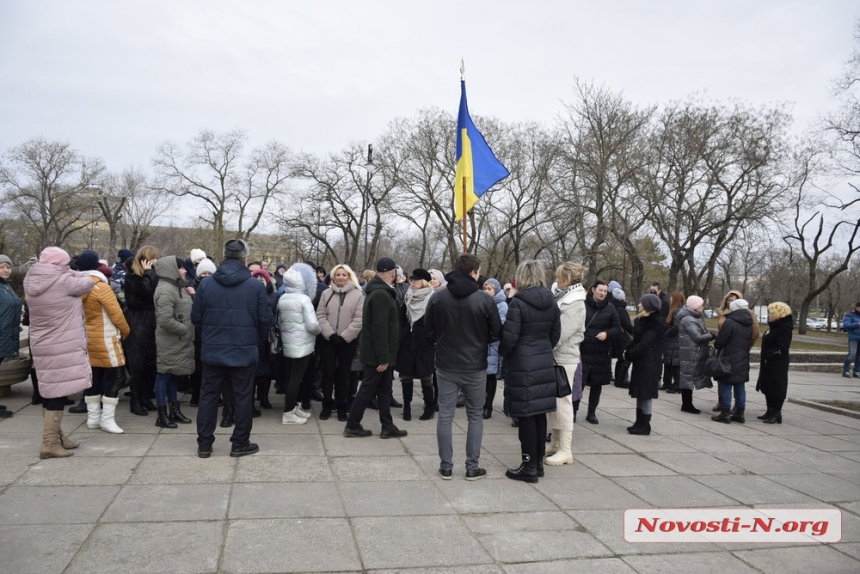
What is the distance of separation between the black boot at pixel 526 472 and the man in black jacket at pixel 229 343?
2.43 meters

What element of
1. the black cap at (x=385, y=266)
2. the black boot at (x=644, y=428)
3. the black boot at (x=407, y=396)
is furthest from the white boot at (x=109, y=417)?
the black boot at (x=644, y=428)

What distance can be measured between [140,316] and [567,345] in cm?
463

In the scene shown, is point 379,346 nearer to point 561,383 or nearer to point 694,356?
point 561,383

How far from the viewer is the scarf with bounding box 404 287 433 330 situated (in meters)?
7.45

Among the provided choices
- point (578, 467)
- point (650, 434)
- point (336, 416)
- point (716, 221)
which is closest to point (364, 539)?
point (578, 467)

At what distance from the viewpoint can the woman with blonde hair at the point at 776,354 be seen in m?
7.95

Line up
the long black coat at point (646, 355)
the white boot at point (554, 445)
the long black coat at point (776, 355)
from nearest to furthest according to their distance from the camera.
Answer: the white boot at point (554, 445) < the long black coat at point (646, 355) < the long black coat at point (776, 355)

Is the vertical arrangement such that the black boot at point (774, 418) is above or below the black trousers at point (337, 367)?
below

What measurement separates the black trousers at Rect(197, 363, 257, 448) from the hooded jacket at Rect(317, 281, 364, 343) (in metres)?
1.35

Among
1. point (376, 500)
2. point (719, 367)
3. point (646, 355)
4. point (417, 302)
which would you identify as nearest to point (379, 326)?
point (417, 302)

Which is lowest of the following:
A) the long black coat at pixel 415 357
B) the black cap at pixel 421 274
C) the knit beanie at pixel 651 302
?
the long black coat at pixel 415 357

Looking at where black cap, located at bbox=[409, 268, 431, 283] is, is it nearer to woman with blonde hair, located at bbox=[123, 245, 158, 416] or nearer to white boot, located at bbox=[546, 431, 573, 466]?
white boot, located at bbox=[546, 431, 573, 466]

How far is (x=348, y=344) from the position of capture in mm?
6949

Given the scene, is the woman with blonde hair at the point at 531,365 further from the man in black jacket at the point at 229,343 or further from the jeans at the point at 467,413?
the man in black jacket at the point at 229,343
